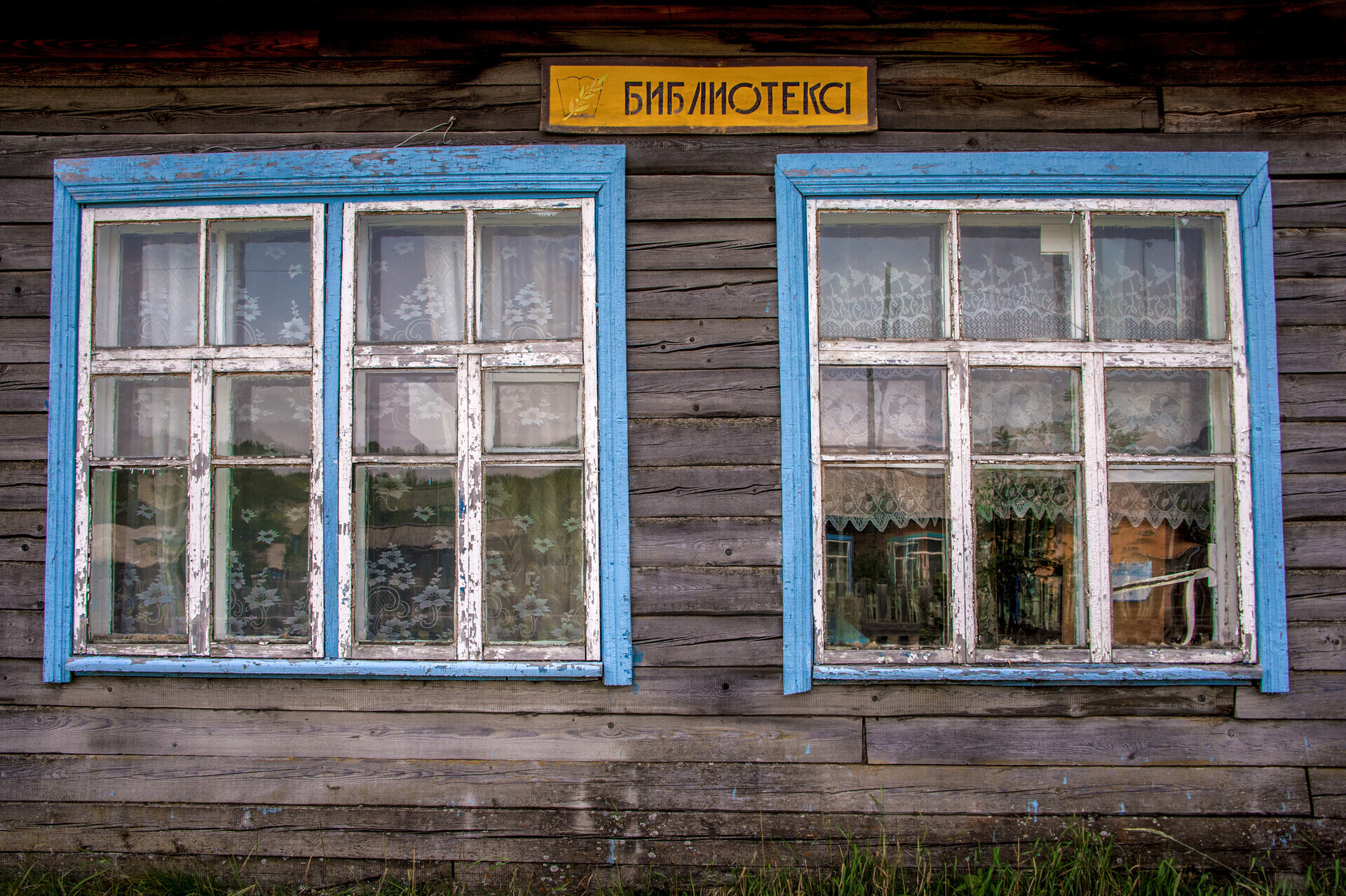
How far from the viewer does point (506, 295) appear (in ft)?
8.17

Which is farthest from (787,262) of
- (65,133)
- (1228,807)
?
(65,133)

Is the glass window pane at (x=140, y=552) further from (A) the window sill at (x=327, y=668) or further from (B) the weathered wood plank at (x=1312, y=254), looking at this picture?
(B) the weathered wood plank at (x=1312, y=254)

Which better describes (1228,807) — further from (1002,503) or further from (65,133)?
(65,133)

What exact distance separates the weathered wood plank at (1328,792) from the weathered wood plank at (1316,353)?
130 cm

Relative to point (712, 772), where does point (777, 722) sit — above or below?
above

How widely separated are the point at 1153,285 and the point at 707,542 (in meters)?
1.76

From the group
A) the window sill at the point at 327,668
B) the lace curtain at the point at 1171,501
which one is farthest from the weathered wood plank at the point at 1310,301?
the window sill at the point at 327,668

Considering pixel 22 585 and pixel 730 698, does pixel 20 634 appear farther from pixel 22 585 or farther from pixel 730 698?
pixel 730 698

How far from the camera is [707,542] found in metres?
2.40

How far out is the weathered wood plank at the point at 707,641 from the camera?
238cm

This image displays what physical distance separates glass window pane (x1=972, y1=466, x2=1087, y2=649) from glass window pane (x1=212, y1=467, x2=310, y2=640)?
7.49ft

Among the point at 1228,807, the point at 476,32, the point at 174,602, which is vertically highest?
the point at 476,32

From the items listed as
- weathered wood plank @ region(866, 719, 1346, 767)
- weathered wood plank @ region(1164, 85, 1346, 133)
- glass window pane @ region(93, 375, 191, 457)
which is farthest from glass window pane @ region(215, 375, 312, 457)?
weathered wood plank @ region(1164, 85, 1346, 133)

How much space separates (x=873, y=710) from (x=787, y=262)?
1493mm
